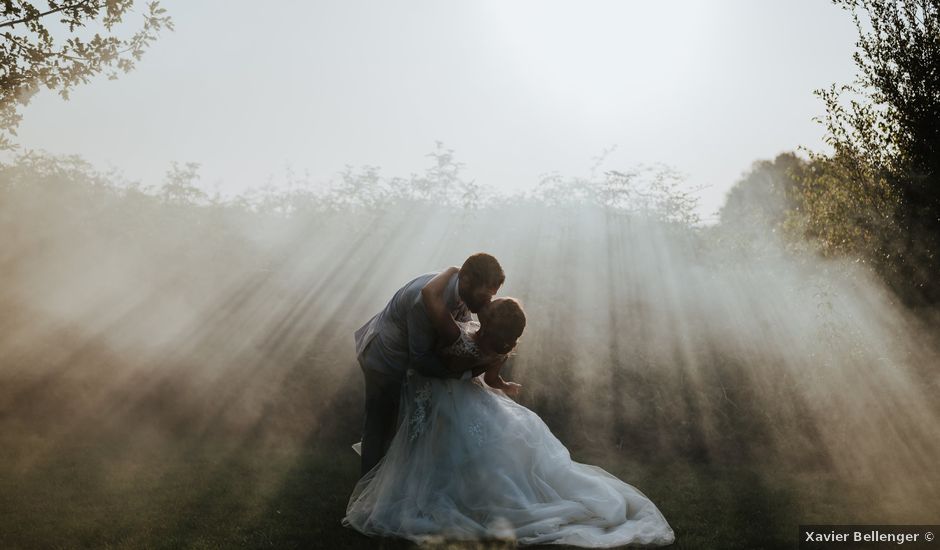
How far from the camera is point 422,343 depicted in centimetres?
510

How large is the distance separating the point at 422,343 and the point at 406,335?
0.27 m

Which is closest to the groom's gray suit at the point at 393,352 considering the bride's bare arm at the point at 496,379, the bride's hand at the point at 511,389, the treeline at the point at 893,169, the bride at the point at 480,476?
the bride at the point at 480,476

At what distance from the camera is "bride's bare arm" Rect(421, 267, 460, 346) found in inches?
193

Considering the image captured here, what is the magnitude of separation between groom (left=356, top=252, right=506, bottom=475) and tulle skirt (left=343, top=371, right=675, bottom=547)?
0.16 meters

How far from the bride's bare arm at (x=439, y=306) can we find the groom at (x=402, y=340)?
0.28 feet

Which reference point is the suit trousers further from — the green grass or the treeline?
the treeline

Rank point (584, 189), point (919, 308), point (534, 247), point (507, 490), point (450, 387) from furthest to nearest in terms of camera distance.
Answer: point (584, 189)
point (534, 247)
point (919, 308)
point (450, 387)
point (507, 490)

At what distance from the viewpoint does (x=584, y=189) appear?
1513 centimetres

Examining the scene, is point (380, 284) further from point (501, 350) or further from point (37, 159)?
point (501, 350)

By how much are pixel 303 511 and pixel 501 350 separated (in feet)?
8.58

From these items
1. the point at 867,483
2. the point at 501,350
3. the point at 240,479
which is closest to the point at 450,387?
the point at 501,350

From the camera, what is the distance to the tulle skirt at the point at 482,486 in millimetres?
4738

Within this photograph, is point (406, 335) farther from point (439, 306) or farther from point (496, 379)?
point (496, 379)

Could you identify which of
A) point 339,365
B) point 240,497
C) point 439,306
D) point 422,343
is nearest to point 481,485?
point 422,343
